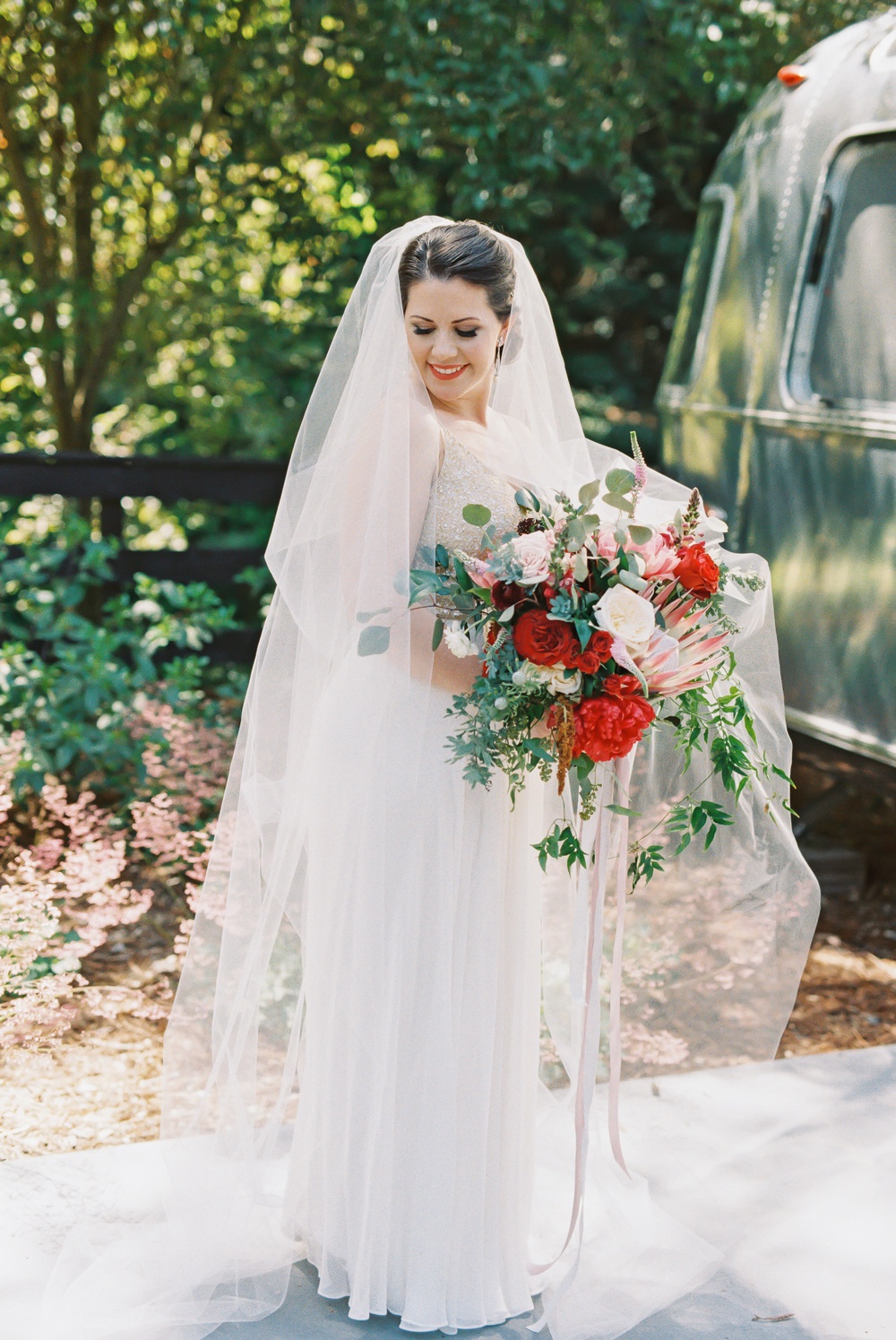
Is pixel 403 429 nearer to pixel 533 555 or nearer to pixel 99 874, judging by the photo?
pixel 533 555

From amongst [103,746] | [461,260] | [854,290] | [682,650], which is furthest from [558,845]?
[854,290]

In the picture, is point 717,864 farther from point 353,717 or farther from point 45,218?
point 45,218

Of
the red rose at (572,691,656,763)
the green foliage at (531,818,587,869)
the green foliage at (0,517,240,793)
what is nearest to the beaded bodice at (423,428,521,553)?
the red rose at (572,691,656,763)

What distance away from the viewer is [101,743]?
15.9 feet

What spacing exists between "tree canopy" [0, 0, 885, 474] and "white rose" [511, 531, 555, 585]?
4.19m

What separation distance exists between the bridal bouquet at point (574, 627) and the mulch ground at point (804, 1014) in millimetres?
1658

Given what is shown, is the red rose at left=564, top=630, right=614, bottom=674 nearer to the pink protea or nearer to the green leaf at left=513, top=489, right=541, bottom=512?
the pink protea

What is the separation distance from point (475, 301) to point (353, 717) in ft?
2.87

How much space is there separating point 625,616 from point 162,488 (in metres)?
4.41

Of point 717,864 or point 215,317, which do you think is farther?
point 215,317

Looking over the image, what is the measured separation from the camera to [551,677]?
7.36 feet

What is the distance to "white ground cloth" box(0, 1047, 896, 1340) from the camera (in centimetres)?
271

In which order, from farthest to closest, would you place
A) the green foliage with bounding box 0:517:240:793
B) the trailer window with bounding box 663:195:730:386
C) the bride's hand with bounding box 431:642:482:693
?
the trailer window with bounding box 663:195:730:386, the green foliage with bounding box 0:517:240:793, the bride's hand with bounding box 431:642:482:693

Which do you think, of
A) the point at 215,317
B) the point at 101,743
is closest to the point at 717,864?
the point at 101,743
